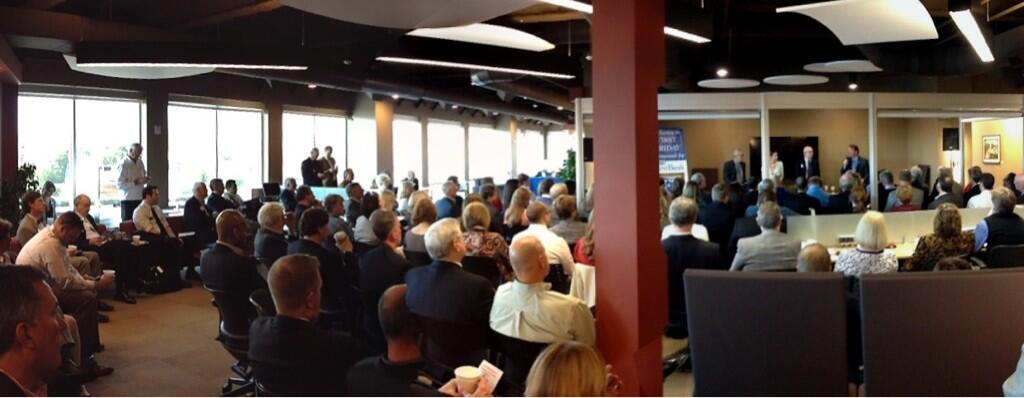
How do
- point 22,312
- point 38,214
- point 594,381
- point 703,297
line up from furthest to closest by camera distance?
point 38,214 → point 703,297 → point 22,312 → point 594,381

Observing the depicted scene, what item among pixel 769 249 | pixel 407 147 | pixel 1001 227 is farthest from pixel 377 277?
pixel 407 147

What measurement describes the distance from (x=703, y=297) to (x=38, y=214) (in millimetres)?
6261

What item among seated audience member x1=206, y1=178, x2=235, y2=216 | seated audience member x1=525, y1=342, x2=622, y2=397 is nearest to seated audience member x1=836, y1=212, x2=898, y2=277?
seated audience member x1=525, y1=342, x2=622, y2=397

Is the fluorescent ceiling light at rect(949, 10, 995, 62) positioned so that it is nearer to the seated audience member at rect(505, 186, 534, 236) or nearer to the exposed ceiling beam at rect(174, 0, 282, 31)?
the seated audience member at rect(505, 186, 534, 236)

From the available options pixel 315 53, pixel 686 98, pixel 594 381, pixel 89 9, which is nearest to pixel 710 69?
pixel 686 98

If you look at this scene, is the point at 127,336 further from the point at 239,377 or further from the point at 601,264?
the point at 601,264

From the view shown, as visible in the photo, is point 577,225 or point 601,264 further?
point 577,225

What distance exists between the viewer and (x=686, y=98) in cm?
1074

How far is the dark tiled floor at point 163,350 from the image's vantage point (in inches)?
196

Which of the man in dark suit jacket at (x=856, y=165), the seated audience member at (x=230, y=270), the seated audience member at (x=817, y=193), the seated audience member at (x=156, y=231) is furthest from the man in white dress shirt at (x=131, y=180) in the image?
the man in dark suit jacket at (x=856, y=165)

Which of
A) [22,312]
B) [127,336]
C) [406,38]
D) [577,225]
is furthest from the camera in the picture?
[406,38]

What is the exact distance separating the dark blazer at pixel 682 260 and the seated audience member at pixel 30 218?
5624 mm

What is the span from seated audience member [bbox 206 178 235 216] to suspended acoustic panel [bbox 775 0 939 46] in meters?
7.02

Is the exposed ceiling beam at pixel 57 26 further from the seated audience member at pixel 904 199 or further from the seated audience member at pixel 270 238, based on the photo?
the seated audience member at pixel 904 199
